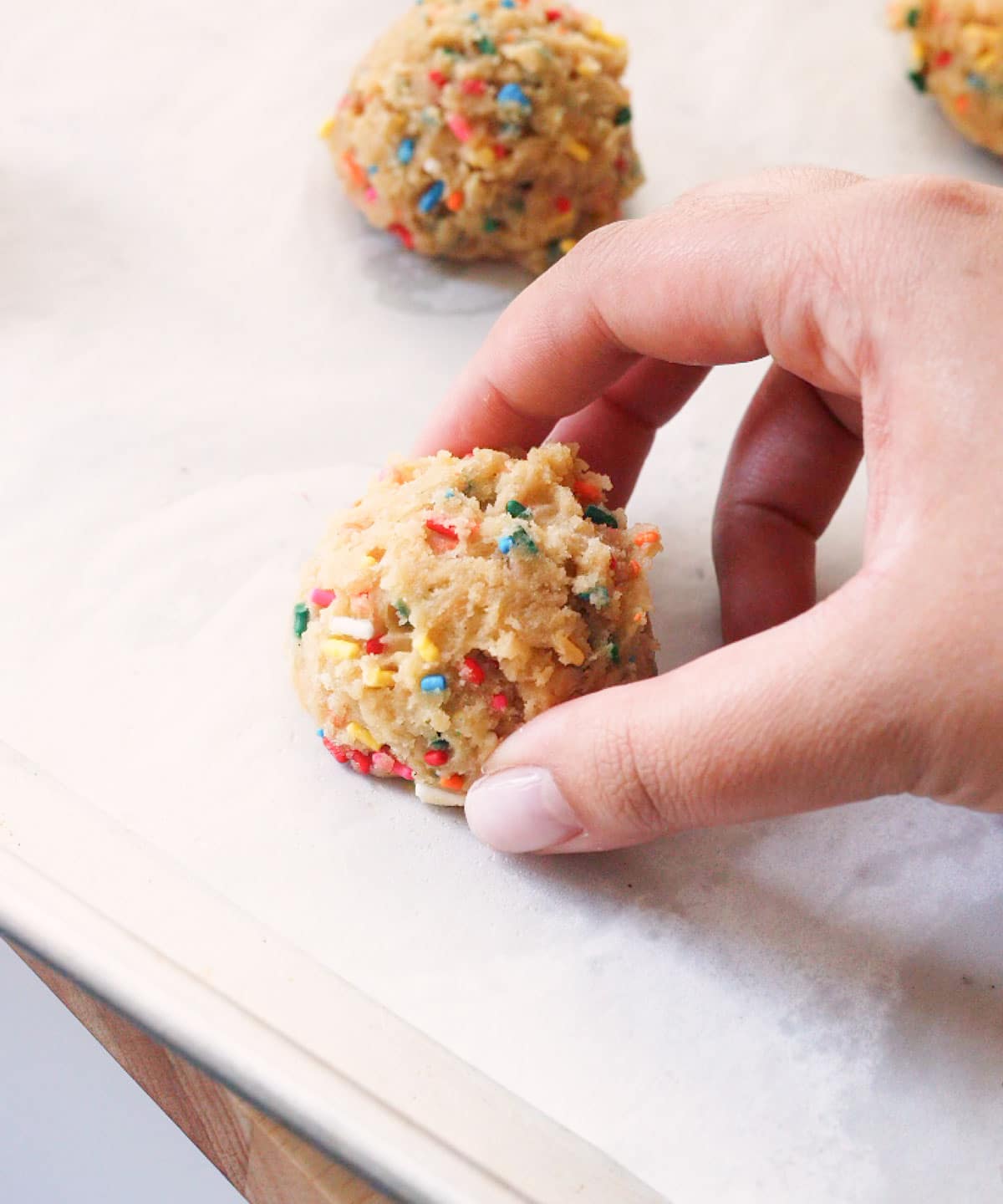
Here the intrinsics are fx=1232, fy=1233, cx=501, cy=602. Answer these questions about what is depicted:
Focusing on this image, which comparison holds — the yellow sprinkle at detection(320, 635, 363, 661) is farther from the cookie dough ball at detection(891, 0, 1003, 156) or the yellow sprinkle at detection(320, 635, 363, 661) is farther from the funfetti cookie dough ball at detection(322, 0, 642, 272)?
the cookie dough ball at detection(891, 0, 1003, 156)

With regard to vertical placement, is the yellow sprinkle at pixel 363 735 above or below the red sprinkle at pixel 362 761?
above

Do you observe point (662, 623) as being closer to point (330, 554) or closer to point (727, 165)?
point (330, 554)

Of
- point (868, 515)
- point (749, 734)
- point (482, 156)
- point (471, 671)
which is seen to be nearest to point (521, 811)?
point (471, 671)

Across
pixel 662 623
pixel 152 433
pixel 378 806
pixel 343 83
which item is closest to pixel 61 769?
pixel 378 806

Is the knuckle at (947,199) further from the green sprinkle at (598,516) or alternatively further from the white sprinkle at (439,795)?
the white sprinkle at (439,795)

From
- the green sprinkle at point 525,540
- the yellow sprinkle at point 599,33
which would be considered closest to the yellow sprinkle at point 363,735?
the green sprinkle at point 525,540
